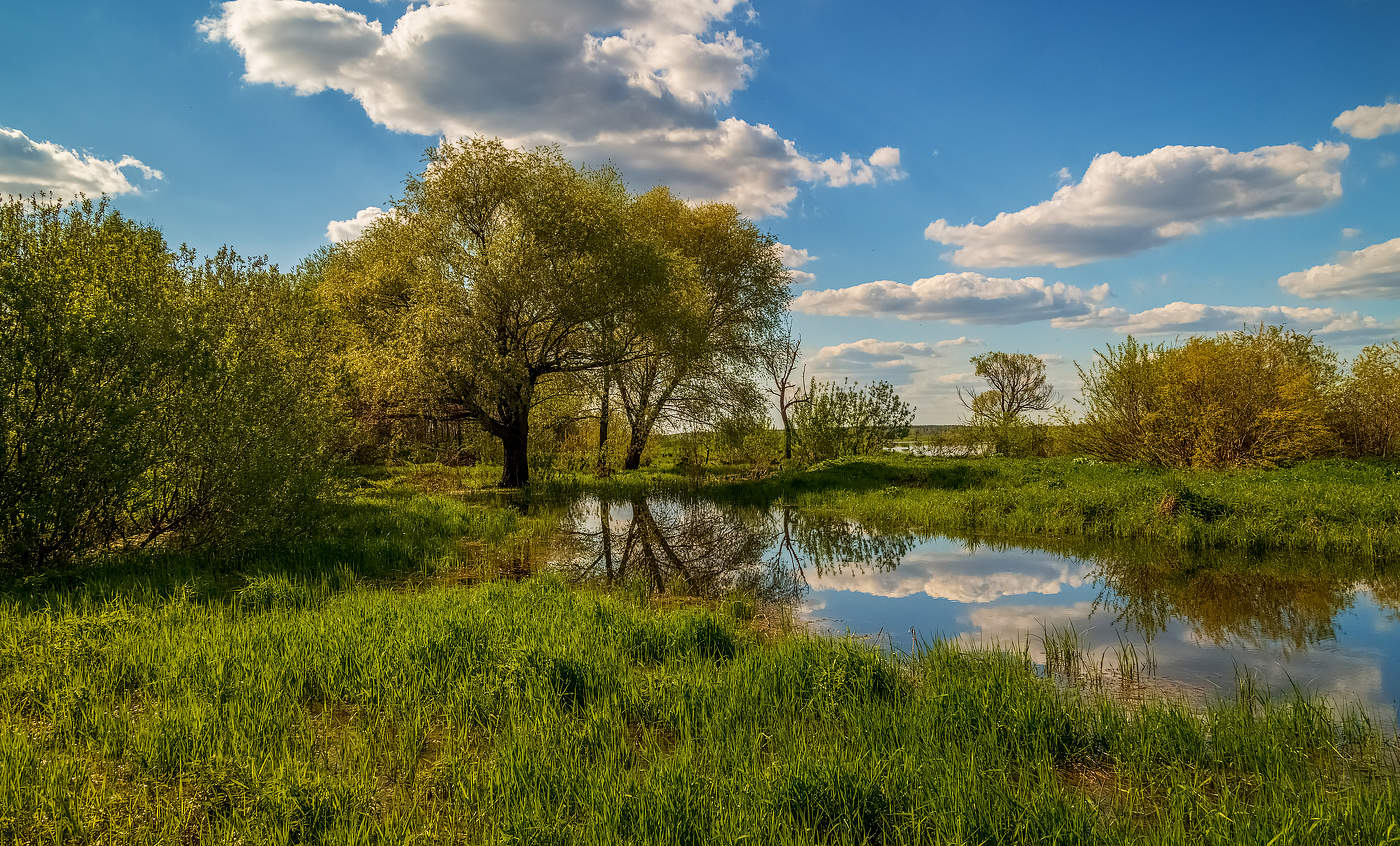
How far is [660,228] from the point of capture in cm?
3316

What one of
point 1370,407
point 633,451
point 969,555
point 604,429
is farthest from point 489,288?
point 1370,407

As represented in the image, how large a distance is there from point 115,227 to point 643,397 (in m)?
21.1

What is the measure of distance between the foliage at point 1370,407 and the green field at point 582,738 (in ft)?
92.4

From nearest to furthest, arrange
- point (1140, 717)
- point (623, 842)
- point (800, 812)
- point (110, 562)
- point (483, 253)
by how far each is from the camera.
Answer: point (623, 842)
point (800, 812)
point (1140, 717)
point (110, 562)
point (483, 253)

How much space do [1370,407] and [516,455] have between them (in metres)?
33.6

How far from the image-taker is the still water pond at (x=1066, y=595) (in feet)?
25.9

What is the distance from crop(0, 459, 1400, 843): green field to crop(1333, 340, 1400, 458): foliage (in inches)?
1108

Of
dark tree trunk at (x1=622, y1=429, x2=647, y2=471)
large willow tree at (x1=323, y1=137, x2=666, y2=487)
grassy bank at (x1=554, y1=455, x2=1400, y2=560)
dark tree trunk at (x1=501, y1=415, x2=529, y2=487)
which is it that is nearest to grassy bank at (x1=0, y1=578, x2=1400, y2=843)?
grassy bank at (x1=554, y1=455, x2=1400, y2=560)

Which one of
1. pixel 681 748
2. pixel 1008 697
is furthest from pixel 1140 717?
pixel 681 748

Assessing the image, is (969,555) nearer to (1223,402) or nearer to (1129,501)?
(1129,501)

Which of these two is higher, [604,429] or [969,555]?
[604,429]

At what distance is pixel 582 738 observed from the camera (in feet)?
17.5

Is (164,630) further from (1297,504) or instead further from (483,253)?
(1297,504)

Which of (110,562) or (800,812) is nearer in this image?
(800,812)
